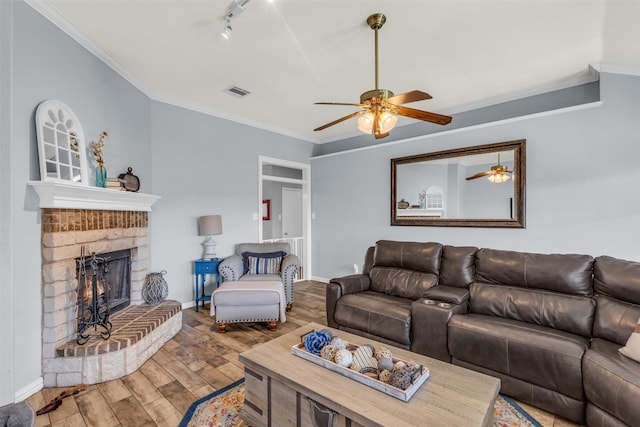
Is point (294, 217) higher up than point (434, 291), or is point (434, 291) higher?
point (294, 217)

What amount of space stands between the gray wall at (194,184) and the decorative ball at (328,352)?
2.87 meters

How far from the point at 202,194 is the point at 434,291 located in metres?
3.26

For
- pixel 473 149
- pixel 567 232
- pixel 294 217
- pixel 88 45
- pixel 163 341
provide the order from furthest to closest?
pixel 294 217 < pixel 473 149 < pixel 567 232 < pixel 163 341 < pixel 88 45

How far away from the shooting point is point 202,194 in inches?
162

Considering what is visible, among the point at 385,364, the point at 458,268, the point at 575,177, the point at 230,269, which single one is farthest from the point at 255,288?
the point at 575,177

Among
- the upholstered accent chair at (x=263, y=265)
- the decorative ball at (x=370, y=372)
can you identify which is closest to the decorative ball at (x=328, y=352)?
the decorative ball at (x=370, y=372)

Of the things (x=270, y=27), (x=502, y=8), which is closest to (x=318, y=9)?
(x=270, y=27)

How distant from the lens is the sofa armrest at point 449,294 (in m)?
2.45

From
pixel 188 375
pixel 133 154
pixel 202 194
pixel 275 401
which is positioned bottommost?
pixel 188 375

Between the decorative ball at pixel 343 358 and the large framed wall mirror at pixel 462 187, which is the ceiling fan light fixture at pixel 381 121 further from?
the large framed wall mirror at pixel 462 187

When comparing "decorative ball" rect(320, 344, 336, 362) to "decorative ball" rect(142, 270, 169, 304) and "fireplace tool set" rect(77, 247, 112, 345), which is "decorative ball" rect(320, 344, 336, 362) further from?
"decorative ball" rect(142, 270, 169, 304)

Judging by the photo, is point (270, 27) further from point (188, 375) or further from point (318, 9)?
point (188, 375)

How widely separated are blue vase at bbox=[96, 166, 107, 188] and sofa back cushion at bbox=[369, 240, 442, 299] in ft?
9.30

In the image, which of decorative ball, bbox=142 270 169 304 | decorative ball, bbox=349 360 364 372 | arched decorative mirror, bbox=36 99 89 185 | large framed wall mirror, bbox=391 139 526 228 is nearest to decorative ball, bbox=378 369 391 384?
decorative ball, bbox=349 360 364 372
